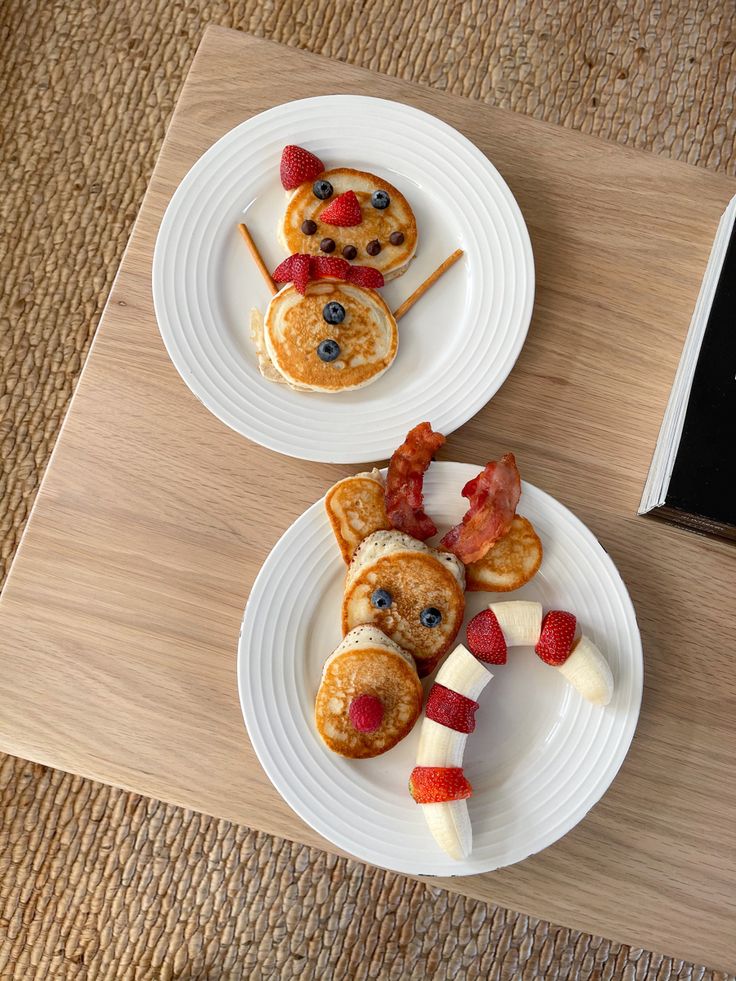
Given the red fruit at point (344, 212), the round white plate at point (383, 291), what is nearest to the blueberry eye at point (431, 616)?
the round white plate at point (383, 291)

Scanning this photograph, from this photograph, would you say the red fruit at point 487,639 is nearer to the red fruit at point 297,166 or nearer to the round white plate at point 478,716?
the round white plate at point 478,716

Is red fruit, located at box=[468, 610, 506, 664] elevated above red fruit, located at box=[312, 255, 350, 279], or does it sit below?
below

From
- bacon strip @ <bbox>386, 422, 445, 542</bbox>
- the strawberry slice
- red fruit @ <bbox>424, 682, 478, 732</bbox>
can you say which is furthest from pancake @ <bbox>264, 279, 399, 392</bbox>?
red fruit @ <bbox>424, 682, 478, 732</bbox>

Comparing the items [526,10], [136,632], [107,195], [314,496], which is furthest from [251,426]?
[526,10]

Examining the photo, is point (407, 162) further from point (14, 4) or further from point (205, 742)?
point (14, 4)

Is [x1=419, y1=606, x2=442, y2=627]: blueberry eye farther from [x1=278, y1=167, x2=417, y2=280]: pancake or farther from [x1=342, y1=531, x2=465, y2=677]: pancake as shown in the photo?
[x1=278, y1=167, x2=417, y2=280]: pancake
